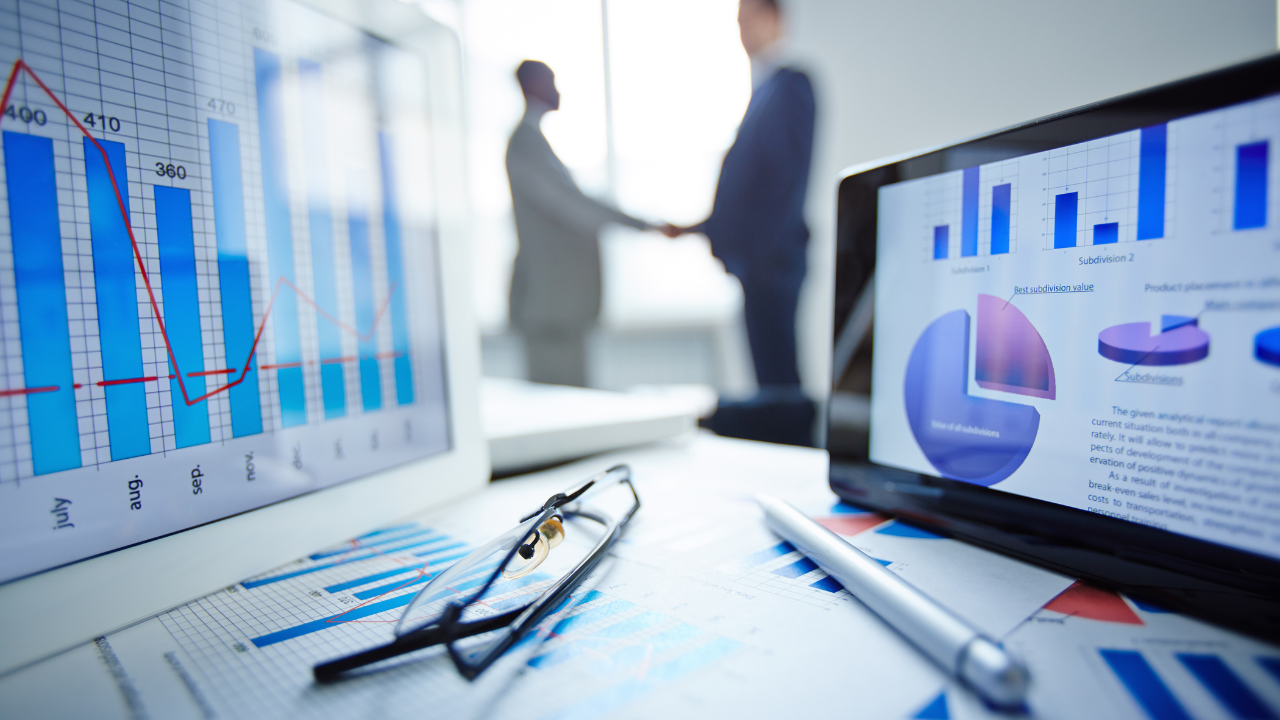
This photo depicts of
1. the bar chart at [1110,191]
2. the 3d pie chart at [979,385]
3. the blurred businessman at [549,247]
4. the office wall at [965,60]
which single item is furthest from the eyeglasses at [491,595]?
the blurred businessman at [549,247]

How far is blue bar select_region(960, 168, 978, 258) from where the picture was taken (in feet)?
1.16

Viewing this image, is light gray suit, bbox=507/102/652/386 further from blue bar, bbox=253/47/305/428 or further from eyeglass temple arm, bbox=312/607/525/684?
eyeglass temple arm, bbox=312/607/525/684

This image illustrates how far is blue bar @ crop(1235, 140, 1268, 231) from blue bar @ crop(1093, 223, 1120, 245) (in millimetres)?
46

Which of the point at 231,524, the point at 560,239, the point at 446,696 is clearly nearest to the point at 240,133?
the point at 231,524

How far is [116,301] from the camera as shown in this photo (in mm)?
282

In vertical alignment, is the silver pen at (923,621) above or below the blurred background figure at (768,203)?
below

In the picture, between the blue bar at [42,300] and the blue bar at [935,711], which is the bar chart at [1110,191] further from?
the blue bar at [42,300]

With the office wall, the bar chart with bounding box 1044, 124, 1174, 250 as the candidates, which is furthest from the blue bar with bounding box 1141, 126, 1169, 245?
the office wall

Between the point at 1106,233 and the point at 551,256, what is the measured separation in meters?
1.73

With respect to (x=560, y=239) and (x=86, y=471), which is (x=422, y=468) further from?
(x=560, y=239)

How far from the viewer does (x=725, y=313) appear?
8.77 ft

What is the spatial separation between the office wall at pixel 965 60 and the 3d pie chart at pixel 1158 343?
1283 millimetres

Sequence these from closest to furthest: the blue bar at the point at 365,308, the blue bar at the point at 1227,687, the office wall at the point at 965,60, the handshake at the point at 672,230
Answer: the blue bar at the point at 1227,687 < the blue bar at the point at 365,308 < the office wall at the point at 965,60 < the handshake at the point at 672,230

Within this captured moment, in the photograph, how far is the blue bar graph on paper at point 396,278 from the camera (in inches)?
17.5
